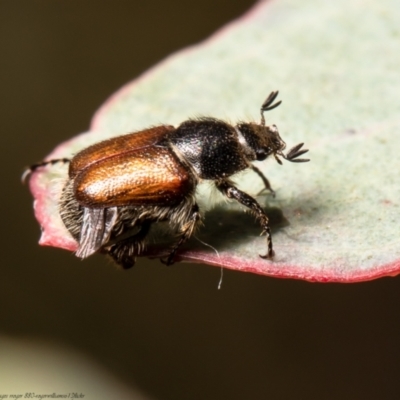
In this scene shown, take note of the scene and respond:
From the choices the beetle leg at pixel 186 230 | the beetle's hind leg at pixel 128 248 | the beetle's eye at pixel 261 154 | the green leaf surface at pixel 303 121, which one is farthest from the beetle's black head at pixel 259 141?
the beetle's hind leg at pixel 128 248

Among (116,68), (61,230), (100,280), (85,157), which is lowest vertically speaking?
(100,280)

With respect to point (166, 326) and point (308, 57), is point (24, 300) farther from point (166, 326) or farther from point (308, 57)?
point (308, 57)

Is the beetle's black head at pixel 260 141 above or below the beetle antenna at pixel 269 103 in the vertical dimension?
below

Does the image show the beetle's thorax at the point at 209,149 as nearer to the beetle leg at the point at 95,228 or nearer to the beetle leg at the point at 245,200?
the beetle leg at the point at 245,200

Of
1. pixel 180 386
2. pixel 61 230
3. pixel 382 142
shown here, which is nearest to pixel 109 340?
pixel 180 386

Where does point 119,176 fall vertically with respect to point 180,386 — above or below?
above

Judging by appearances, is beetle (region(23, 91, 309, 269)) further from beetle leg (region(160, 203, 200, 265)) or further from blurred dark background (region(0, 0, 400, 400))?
blurred dark background (region(0, 0, 400, 400))
